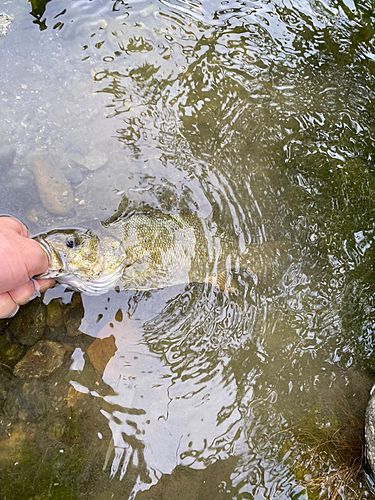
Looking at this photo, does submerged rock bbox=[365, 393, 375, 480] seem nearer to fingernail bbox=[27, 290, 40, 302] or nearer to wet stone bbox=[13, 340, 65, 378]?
wet stone bbox=[13, 340, 65, 378]

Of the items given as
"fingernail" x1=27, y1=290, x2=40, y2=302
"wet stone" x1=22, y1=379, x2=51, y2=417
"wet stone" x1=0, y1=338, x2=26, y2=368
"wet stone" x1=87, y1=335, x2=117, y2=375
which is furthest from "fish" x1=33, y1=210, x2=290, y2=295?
"wet stone" x1=22, y1=379, x2=51, y2=417

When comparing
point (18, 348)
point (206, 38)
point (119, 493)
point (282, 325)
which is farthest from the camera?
point (206, 38)

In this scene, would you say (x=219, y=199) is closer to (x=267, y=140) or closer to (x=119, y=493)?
(x=267, y=140)

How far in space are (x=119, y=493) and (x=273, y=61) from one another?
5359 millimetres

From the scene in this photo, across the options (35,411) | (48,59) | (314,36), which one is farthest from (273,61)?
(35,411)

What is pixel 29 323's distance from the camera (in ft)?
13.2

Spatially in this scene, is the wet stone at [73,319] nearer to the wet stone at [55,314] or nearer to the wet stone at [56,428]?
the wet stone at [55,314]

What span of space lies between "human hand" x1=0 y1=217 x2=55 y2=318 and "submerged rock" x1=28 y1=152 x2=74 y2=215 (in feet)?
1.37

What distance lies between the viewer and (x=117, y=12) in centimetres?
457

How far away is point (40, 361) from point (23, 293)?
0.83 metres

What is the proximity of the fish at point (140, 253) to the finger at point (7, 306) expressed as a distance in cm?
38

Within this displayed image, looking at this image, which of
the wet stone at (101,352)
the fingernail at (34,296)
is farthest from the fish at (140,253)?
the wet stone at (101,352)

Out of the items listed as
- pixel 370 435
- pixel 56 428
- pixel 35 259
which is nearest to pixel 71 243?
pixel 35 259

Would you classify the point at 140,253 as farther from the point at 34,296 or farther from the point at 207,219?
the point at 34,296
